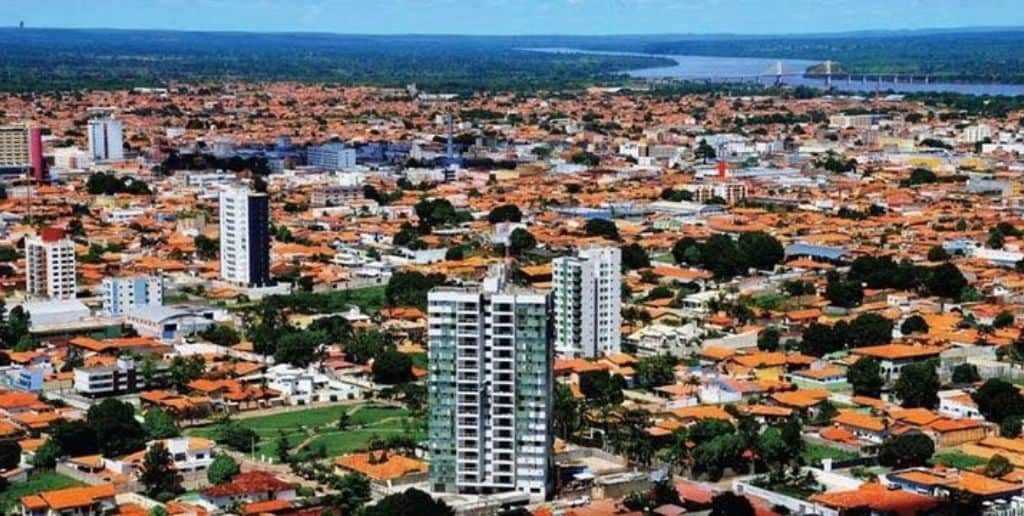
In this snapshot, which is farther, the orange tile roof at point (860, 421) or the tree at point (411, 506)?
the orange tile roof at point (860, 421)

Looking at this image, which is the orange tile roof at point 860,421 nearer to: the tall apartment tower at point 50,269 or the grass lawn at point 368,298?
the grass lawn at point 368,298

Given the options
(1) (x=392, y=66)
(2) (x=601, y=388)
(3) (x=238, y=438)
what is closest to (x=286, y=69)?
(1) (x=392, y=66)

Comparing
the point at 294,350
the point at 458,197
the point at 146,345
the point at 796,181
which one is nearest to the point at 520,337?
the point at 294,350

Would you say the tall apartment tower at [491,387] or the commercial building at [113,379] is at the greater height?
the tall apartment tower at [491,387]

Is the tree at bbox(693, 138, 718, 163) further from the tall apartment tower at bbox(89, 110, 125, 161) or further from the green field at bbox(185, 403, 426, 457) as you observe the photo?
the green field at bbox(185, 403, 426, 457)

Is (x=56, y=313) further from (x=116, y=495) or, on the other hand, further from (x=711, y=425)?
(x=711, y=425)

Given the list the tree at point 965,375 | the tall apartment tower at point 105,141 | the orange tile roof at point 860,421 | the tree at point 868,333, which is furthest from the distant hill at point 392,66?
the orange tile roof at point 860,421
